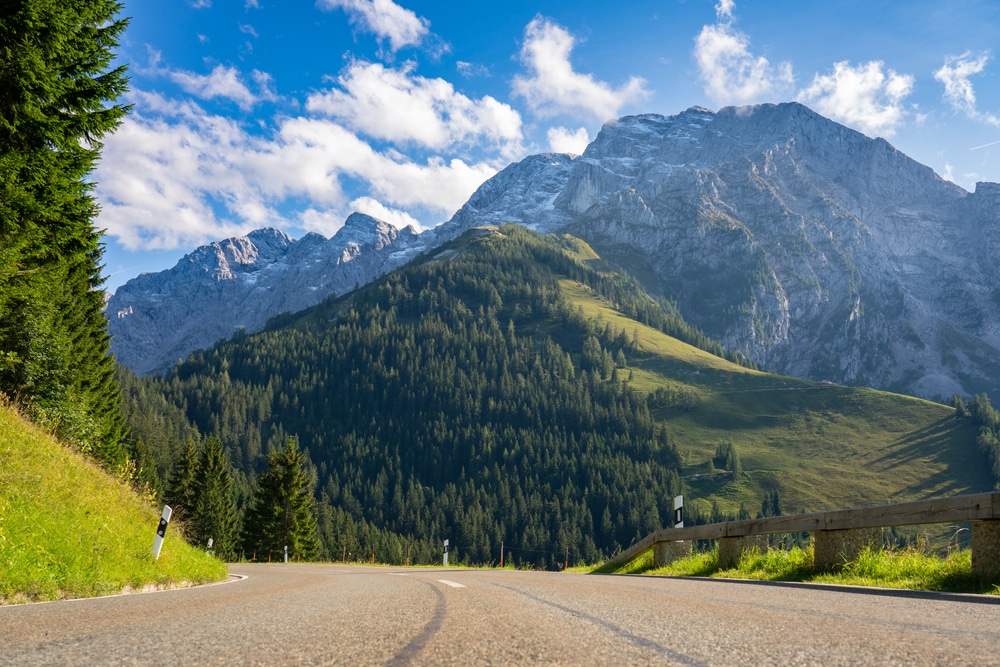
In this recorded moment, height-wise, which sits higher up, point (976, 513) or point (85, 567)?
point (976, 513)

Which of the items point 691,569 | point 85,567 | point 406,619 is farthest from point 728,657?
point 691,569

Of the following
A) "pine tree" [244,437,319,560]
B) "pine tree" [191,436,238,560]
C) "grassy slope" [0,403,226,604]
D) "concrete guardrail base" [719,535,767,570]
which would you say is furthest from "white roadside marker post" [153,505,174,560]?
"pine tree" [191,436,238,560]

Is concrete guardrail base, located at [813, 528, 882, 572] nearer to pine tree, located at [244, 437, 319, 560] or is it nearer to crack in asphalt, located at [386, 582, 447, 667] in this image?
crack in asphalt, located at [386, 582, 447, 667]

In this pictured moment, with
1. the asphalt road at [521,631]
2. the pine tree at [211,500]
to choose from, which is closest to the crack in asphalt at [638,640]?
the asphalt road at [521,631]

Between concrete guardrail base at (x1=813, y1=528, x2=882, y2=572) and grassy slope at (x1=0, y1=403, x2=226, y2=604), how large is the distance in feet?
39.4

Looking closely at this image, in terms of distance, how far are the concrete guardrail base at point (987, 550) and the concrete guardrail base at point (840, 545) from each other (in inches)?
78.0

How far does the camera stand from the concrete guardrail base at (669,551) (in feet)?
55.6

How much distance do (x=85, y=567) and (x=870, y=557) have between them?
1276cm

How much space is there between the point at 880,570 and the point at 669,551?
7.97 metres

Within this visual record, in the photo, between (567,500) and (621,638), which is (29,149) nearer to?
(621,638)

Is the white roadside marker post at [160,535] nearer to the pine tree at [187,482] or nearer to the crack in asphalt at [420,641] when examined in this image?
the crack in asphalt at [420,641]

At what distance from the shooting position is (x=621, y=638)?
4.36m

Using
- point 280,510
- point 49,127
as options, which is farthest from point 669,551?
point 280,510

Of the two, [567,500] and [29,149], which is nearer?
[29,149]
